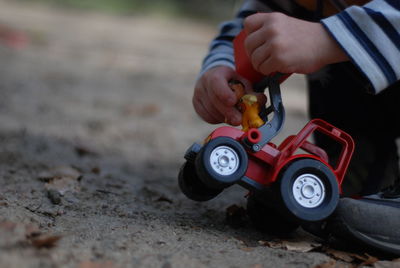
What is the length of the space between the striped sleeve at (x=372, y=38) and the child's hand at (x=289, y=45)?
1.0 inches

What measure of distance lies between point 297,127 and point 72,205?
1524 mm

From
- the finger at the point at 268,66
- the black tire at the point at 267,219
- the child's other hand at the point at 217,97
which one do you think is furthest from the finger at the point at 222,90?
the black tire at the point at 267,219

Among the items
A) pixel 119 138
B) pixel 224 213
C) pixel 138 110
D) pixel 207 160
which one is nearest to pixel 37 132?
pixel 119 138

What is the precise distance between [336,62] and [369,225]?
1.17ft

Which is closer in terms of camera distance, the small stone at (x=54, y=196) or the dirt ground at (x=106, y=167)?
the dirt ground at (x=106, y=167)

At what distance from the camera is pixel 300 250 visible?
1043 millimetres

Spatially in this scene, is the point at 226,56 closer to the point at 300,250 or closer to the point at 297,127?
the point at 300,250

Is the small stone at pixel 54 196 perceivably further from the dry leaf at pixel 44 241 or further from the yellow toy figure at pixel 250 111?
the yellow toy figure at pixel 250 111

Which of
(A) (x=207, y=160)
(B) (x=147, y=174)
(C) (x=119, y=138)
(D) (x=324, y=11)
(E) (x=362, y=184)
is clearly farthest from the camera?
(C) (x=119, y=138)

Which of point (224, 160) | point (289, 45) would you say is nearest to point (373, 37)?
point (289, 45)

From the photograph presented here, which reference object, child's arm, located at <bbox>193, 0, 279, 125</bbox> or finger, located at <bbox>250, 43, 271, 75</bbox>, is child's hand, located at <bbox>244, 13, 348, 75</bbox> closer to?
finger, located at <bbox>250, 43, 271, 75</bbox>

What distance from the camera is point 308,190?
1017 millimetres

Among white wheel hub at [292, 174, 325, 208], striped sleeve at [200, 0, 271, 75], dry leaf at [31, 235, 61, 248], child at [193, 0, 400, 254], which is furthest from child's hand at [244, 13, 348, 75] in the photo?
dry leaf at [31, 235, 61, 248]

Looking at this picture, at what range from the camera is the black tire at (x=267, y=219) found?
110 cm
